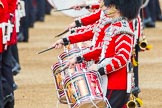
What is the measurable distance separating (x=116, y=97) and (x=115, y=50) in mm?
372

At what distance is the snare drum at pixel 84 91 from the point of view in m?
7.05

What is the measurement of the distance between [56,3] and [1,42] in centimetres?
276

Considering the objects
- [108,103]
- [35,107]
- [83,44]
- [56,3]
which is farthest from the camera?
[56,3]

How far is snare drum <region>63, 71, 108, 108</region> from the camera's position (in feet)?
23.1

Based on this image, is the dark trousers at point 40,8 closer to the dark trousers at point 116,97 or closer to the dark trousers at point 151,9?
the dark trousers at point 151,9

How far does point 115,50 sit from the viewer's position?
24.1 feet

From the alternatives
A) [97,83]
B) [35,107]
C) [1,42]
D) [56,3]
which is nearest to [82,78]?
[97,83]

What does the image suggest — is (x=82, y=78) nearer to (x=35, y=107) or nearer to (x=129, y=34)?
(x=129, y=34)

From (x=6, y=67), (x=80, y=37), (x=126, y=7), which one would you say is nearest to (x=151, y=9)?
(x=6, y=67)

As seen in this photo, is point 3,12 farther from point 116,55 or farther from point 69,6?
point 69,6

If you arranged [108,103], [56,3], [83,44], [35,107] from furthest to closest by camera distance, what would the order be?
[56,3] < [35,107] < [83,44] < [108,103]

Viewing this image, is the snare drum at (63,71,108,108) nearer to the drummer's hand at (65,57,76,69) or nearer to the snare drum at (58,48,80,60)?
the drummer's hand at (65,57,76,69)

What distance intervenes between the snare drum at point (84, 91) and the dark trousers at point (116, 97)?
0.18 m

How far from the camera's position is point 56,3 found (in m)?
12.0
